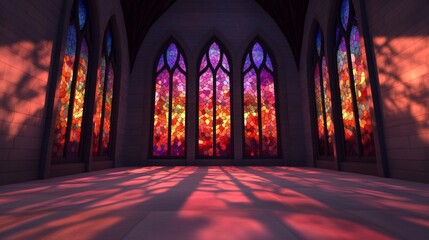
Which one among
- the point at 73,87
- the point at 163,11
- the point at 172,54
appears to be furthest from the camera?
the point at 163,11

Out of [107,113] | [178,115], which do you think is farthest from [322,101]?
[107,113]

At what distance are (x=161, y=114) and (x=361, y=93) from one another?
728cm

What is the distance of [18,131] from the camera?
12.9 feet

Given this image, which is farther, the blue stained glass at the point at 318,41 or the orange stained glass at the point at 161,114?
the orange stained glass at the point at 161,114

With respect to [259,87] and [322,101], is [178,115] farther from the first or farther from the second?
[322,101]

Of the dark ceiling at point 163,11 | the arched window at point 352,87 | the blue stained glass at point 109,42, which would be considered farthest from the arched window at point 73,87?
the arched window at point 352,87

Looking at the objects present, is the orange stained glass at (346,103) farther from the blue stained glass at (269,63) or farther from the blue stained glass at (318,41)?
the blue stained glass at (269,63)

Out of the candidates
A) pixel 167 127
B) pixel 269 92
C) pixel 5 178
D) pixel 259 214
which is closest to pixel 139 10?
pixel 167 127

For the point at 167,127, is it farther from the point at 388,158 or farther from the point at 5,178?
the point at 388,158

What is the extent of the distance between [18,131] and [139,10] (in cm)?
764

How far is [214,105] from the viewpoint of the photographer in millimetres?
9484

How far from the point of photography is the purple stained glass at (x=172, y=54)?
32.7 feet

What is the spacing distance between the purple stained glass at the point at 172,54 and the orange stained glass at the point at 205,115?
59.7 inches

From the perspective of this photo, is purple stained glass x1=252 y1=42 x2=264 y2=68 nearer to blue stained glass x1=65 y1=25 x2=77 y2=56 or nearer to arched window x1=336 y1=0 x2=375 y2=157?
arched window x1=336 y1=0 x2=375 y2=157
